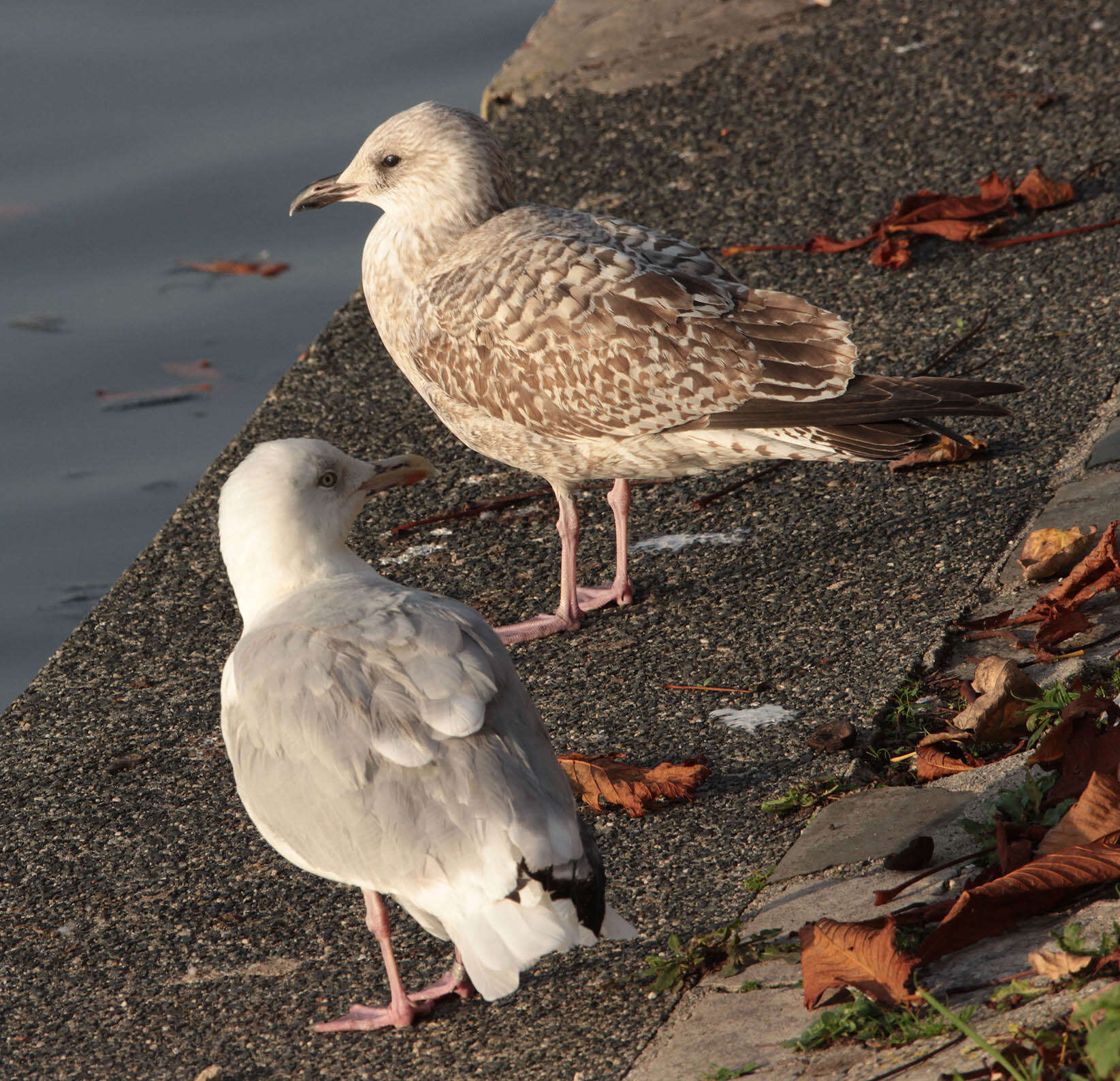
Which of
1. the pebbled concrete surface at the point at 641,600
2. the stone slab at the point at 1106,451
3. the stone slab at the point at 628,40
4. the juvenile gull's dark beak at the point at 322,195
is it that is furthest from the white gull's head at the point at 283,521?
the stone slab at the point at 628,40

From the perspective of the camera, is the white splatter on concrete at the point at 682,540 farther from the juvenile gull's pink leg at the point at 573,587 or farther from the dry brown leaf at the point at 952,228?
the dry brown leaf at the point at 952,228

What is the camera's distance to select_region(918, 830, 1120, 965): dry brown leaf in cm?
318

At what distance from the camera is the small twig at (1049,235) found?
707cm

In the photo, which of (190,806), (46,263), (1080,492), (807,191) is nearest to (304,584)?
(190,806)

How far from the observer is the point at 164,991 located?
387 cm

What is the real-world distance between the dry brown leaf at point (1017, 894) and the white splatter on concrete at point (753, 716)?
1.42m

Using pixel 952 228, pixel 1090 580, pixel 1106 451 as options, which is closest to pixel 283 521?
pixel 1090 580

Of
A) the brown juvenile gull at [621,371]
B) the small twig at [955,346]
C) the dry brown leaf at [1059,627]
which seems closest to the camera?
the dry brown leaf at [1059,627]

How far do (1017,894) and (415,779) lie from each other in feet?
4.44

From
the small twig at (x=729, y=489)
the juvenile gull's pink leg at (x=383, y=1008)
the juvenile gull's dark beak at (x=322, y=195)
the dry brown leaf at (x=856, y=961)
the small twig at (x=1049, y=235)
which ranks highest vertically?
the juvenile gull's dark beak at (x=322, y=195)

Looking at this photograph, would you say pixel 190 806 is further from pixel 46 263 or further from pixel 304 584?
pixel 46 263

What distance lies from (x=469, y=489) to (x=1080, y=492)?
2484 mm

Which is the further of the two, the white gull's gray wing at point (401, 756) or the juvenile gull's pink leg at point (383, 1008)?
the juvenile gull's pink leg at point (383, 1008)

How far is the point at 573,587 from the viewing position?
543 centimetres
